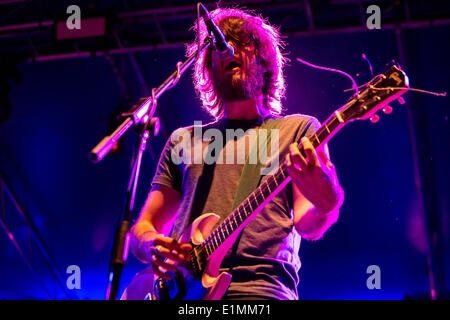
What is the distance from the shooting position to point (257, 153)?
2287mm

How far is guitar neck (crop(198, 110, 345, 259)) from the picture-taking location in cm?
197

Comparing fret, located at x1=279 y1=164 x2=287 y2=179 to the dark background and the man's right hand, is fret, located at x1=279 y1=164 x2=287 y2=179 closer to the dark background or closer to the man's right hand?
the man's right hand

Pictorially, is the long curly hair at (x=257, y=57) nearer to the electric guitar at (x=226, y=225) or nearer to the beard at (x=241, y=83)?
the beard at (x=241, y=83)

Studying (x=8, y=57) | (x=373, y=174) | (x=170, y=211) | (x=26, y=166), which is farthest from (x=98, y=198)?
(x=170, y=211)

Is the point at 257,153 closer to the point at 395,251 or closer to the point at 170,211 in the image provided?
the point at 170,211

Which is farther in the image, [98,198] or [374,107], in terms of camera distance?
[98,198]

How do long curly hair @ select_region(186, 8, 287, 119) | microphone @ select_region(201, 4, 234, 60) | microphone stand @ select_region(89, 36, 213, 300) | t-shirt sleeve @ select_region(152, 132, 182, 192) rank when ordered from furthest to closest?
long curly hair @ select_region(186, 8, 287, 119) < t-shirt sleeve @ select_region(152, 132, 182, 192) < microphone @ select_region(201, 4, 234, 60) < microphone stand @ select_region(89, 36, 213, 300)

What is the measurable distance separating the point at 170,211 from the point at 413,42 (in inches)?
164

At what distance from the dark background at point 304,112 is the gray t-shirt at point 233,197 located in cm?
321

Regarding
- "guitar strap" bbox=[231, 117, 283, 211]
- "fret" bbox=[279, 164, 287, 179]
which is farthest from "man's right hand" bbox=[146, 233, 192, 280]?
"fret" bbox=[279, 164, 287, 179]

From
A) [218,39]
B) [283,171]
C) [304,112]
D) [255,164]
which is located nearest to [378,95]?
[283,171]

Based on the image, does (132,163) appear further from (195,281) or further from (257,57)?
(257,57)

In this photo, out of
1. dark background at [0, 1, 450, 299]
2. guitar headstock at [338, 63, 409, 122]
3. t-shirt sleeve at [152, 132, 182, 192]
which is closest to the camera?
guitar headstock at [338, 63, 409, 122]

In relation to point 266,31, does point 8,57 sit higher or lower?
higher
